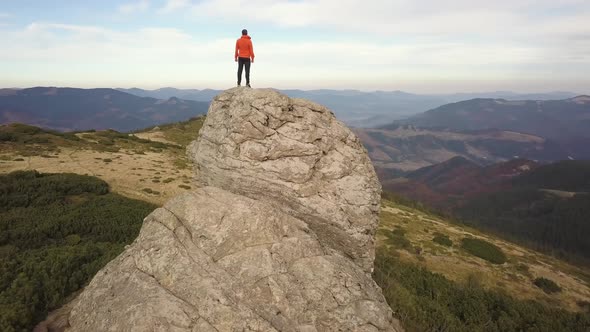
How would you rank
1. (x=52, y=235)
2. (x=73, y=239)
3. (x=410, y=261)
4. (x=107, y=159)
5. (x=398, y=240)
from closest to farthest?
(x=73, y=239) < (x=52, y=235) < (x=410, y=261) < (x=398, y=240) < (x=107, y=159)

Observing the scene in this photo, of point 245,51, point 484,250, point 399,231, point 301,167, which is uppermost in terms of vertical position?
point 245,51

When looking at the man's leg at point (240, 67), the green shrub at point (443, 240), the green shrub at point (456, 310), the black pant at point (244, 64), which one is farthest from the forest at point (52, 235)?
the green shrub at point (443, 240)

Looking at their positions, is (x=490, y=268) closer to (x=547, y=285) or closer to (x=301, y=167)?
(x=547, y=285)

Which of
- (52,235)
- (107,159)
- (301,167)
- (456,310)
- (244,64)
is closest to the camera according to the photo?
(301,167)

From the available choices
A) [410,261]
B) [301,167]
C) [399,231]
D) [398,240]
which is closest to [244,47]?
[301,167]

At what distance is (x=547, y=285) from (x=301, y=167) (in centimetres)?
3404

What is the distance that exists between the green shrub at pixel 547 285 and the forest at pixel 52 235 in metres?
39.1

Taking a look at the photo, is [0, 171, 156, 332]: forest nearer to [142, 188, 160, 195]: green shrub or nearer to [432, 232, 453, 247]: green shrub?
[142, 188, 160, 195]: green shrub

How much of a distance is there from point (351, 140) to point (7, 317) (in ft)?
52.4

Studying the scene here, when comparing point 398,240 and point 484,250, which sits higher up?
point 398,240

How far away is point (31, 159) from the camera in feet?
144

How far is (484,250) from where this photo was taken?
41000mm

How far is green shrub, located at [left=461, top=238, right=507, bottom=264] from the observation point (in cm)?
3966

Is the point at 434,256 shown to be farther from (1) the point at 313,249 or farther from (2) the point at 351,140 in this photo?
(1) the point at 313,249
